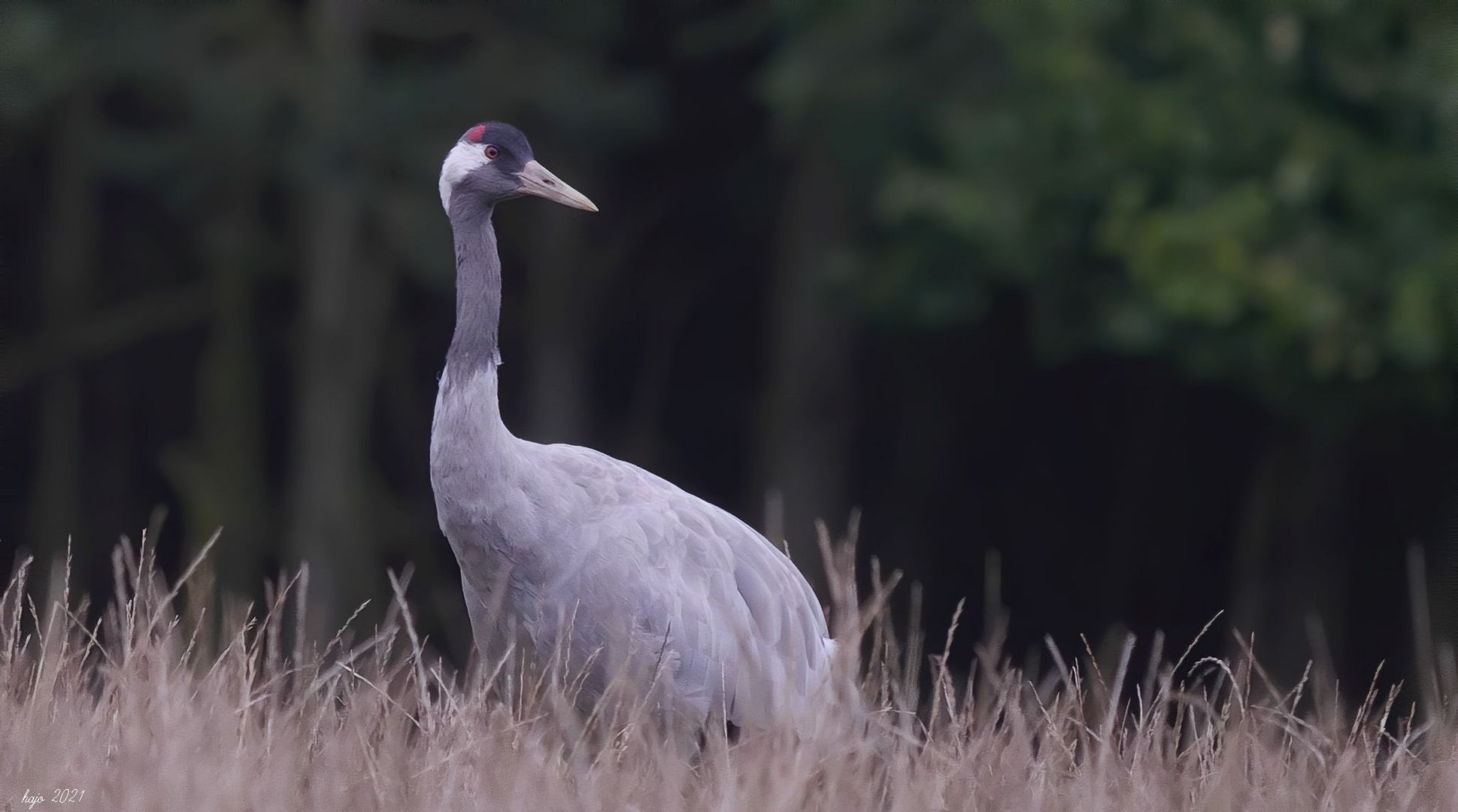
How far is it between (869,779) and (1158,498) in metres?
9.62

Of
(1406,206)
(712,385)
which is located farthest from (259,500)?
(1406,206)

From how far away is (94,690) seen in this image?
454cm

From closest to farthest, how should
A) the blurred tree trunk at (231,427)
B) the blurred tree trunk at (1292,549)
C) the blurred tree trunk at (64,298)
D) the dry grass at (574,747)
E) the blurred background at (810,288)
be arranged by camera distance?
the dry grass at (574,747) → the blurred background at (810,288) → the blurred tree trunk at (1292,549) → the blurred tree trunk at (231,427) → the blurred tree trunk at (64,298)

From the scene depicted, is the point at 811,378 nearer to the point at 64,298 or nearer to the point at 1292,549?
the point at 1292,549

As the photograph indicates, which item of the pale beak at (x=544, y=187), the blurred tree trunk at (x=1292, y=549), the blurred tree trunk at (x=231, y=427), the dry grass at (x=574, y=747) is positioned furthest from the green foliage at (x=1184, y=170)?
the dry grass at (x=574, y=747)

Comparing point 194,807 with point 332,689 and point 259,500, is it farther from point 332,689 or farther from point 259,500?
point 259,500

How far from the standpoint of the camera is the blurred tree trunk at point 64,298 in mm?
11906

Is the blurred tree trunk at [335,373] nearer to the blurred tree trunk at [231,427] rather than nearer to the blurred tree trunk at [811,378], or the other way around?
the blurred tree trunk at [231,427]

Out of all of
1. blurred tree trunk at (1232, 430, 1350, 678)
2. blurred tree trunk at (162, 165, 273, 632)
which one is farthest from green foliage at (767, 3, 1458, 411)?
blurred tree trunk at (162, 165, 273, 632)

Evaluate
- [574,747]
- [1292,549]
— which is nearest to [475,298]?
[574,747]

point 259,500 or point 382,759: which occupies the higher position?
point 382,759

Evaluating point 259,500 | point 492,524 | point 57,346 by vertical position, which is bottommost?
point 259,500

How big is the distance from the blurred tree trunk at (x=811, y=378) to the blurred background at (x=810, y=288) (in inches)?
1.1

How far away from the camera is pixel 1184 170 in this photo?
28.9ft
